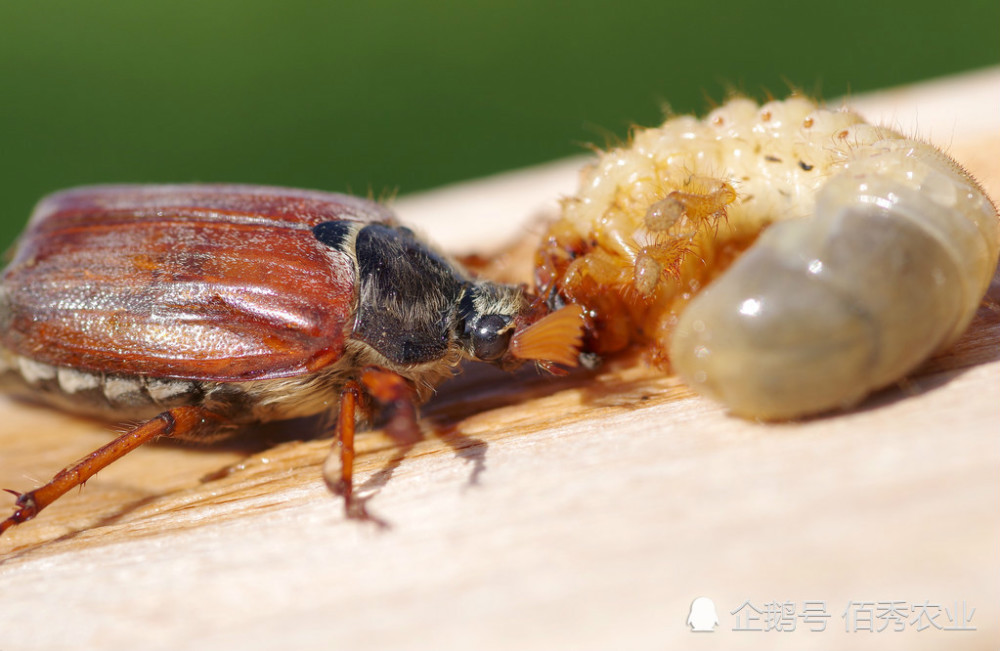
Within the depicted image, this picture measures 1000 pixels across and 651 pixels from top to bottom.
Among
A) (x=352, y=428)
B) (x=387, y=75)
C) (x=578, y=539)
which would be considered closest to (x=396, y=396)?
(x=352, y=428)

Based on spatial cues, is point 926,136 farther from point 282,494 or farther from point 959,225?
point 282,494

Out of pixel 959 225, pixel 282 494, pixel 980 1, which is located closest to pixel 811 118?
pixel 959 225

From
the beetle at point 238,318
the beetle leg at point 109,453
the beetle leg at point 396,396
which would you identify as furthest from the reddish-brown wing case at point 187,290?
the beetle leg at point 396,396

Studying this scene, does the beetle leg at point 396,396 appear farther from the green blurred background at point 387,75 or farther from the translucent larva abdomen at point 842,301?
the green blurred background at point 387,75

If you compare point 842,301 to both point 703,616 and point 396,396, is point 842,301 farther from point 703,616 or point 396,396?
point 396,396

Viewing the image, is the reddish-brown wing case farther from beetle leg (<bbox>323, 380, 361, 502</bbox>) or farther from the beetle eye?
the beetle eye

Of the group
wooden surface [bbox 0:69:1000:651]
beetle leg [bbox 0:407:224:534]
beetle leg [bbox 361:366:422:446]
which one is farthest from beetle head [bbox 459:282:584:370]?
beetle leg [bbox 0:407:224:534]
